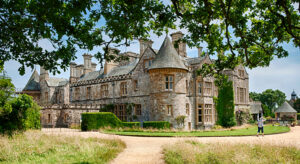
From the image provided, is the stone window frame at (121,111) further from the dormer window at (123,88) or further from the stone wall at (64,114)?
the stone wall at (64,114)

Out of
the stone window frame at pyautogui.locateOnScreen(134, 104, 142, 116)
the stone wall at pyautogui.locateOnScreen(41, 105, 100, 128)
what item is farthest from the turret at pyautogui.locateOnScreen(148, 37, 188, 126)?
the stone wall at pyautogui.locateOnScreen(41, 105, 100, 128)

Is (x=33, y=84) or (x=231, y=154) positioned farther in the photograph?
(x=33, y=84)

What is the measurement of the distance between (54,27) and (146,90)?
21123 mm

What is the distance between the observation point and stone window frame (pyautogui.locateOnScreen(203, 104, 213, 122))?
29998mm

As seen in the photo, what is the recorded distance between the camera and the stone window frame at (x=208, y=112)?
29998mm

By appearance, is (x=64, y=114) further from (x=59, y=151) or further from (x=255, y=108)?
(x=255, y=108)

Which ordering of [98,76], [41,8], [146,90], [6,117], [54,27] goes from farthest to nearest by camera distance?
[98,76], [146,90], [6,117], [54,27], [41,8]

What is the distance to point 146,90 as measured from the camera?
94.1ft

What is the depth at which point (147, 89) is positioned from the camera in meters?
28.6

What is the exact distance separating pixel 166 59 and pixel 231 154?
57.1 ft

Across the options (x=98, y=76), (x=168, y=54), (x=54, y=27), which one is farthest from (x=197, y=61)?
(x=54, y=27)

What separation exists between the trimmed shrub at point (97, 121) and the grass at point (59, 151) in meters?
10.9

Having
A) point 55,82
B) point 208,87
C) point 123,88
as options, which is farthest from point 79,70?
point 208,87

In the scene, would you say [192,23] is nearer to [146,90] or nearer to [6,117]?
[6,117]
